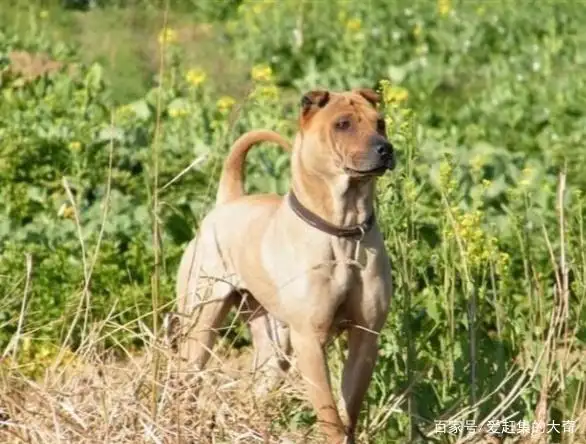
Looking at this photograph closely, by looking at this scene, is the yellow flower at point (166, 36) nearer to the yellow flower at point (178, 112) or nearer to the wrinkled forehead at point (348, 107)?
the yellow flower at point (178, 112)

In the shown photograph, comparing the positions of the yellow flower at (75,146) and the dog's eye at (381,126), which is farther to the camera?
the yellow flower at (75,146)

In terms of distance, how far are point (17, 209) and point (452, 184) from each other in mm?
3858

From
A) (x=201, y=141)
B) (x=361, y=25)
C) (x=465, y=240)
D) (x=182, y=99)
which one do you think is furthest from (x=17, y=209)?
(x=361, y=25)

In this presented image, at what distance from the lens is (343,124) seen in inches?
243

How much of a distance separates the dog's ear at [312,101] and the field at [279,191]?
0.36 m

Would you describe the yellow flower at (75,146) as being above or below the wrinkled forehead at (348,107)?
below

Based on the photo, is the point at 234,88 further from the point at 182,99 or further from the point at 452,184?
the point at 452,184

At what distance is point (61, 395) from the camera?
5.76 m

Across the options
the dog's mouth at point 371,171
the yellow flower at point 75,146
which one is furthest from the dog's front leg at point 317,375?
the yellow flower at point 75,146

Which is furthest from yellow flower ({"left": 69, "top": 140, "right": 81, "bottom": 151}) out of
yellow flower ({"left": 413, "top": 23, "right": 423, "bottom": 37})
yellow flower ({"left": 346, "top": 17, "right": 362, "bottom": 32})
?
yellow flower ({"left": 413, "top": 23, "right": 423, "bottom": 37})

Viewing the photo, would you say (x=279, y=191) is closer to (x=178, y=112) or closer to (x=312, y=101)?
(x=178, y=112)

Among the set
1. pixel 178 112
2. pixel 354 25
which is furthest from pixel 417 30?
pixel 178 112

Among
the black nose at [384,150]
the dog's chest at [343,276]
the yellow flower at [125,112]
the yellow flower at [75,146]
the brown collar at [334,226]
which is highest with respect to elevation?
the black nose at [384,150]

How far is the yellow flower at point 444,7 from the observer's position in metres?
17.2
